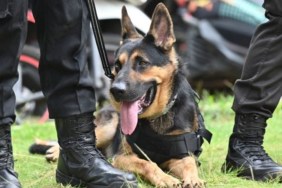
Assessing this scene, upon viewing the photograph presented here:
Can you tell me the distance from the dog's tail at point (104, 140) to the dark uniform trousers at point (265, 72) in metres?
0.99

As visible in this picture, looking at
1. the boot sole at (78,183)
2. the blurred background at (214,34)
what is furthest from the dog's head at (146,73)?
the blurred background at (214,34)

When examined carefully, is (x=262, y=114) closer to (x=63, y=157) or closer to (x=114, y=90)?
(x=114, y=90)

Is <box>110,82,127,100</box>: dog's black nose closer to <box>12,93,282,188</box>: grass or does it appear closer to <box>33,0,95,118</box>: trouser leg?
<box>33,0,95,118</box>: trouser leg

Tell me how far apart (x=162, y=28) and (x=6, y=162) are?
1.32 meters

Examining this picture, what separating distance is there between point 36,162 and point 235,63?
16.8 feet

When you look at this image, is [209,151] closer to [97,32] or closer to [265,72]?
A: [265,72]

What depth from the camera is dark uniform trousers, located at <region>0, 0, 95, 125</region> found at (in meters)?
3.25

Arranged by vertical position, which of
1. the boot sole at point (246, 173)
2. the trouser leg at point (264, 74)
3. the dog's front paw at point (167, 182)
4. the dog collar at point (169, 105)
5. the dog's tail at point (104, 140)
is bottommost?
the dog's tail at point (104, 140)

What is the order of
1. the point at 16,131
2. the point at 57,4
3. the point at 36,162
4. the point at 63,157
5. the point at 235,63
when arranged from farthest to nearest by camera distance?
1. the point at 235,63
2. the point at 16,131
3. the point at 36,162
4. the point at 63,157
5. the point at 57,4

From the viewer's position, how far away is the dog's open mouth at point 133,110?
148 inches

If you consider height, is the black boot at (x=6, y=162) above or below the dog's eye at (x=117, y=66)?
below

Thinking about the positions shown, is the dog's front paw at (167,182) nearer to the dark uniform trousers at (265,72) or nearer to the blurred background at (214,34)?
the dark uniform trousers at (265,72)

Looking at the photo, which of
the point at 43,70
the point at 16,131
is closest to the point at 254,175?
the point at 43,70

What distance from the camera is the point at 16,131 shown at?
636cm
